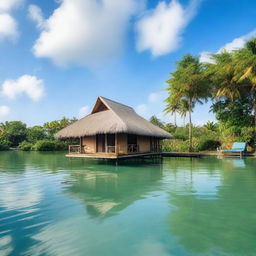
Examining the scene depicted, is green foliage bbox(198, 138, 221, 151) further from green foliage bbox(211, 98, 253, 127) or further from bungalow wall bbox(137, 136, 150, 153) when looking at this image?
bungalow wall bbox(137, 136, 150, 153)

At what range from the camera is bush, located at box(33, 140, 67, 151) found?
97.9 feet

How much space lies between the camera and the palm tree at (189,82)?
1886 centimetres

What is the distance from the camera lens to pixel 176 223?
3.63 m

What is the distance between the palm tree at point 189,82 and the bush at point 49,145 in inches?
738

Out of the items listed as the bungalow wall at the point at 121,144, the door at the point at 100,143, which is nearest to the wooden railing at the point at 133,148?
the bungalow wall at the point at 121,144

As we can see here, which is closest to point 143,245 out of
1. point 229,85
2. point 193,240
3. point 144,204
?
point 193,240

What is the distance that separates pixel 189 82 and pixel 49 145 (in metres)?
22.2

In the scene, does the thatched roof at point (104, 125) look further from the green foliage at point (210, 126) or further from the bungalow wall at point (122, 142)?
the green foliage at point (210, 126)

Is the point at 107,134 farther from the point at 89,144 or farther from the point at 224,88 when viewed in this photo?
the point at 224,88

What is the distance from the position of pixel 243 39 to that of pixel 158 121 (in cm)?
2116

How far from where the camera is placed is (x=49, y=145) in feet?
98.2

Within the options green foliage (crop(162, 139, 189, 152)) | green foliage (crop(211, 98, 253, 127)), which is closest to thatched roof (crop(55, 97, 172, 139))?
green foliage (crop(162, 139, 189, 152))

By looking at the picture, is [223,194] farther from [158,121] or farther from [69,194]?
[158,121]

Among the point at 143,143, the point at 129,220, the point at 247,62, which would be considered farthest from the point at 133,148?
the point at 247,62
